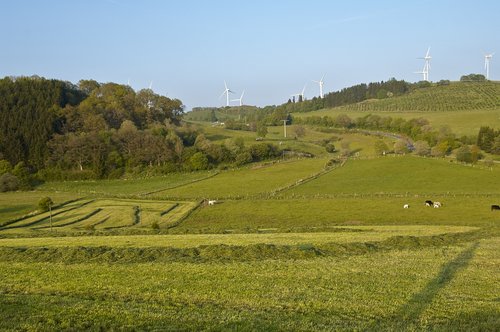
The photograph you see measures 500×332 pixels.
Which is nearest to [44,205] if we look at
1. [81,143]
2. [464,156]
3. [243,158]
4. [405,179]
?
[81,143]

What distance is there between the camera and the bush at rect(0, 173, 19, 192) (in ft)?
276

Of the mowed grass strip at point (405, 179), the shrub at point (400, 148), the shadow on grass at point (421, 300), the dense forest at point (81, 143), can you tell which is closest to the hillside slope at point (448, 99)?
the shrub at point (400, 148)

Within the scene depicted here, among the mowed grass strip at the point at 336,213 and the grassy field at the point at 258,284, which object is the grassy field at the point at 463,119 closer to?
the mowed grass strip at the point at 336,213

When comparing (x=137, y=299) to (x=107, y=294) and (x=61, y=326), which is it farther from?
(x=61, y=326)

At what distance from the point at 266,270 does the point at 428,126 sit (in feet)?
385

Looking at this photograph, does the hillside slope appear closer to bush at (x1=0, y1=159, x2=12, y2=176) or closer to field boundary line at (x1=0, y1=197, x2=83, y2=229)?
bush at (x1=0, y1=159, x2=12, y2=176)

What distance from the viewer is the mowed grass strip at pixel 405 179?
225ft

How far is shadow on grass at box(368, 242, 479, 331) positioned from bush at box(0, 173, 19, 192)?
3179 inches

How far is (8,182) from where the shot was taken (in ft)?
279

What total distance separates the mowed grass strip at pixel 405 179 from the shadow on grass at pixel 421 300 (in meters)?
47.8

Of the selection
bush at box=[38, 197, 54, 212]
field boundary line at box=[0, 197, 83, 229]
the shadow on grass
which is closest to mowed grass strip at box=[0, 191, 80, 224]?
field boundary line at box=[0, 197, 83, 229]

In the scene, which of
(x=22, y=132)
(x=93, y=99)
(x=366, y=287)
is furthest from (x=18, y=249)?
(x=93, y=99)

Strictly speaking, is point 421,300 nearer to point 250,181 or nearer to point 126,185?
point 250,181

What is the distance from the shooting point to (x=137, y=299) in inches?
567
